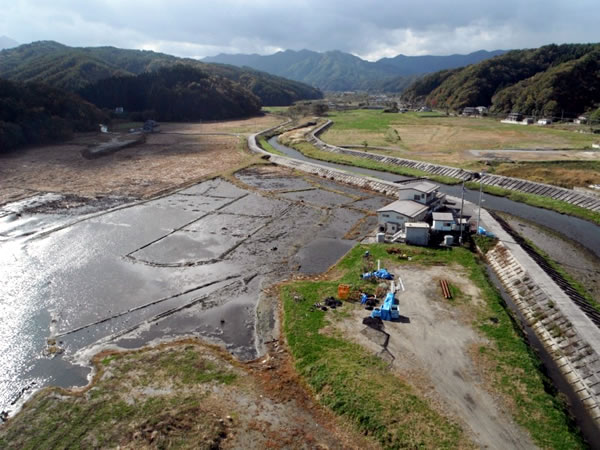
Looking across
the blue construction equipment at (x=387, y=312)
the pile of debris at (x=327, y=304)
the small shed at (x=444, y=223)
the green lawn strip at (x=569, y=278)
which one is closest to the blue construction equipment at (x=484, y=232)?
the small shed at (x=444, y=223)

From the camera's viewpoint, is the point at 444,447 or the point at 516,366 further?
the point at 516,366

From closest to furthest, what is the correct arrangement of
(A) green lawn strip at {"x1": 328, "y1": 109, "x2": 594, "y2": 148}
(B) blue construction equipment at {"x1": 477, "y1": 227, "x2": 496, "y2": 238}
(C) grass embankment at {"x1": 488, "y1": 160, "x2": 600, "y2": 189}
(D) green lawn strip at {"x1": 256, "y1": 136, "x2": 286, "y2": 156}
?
(B) blue construction equipment at {"x1": 477, "y1": 227, "x2": 496, "y2": 238}
(C) grass embankment at {"x1": 488, "y1": 160, "x2": 600, "y2": 189}
(A) green lawn strip at {"x1": 328, "y1": 109, "x2": 594, "y2": 148}
(D) green lawn strip at {"x1": 256, "y1": 136, "x2": 286, "y2": 156}

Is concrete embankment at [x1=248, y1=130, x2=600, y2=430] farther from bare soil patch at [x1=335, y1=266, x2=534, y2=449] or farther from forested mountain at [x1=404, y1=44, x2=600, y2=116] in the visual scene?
forested mountain at [x1=404, y1=44, x2=600, y2=116]

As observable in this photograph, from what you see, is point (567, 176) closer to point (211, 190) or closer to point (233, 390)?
point (211, 190)

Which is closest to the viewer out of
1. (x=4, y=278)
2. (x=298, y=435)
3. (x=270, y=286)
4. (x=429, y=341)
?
(x=298, y=435)

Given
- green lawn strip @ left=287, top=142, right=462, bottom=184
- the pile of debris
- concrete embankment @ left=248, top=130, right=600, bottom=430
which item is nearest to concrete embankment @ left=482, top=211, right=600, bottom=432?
concrete embankment @ left=248, top=130, right=600, bottom=430

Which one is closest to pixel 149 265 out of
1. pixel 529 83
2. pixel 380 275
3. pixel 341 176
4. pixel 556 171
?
pixel 380 275

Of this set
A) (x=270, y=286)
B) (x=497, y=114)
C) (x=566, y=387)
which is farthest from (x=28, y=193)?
(x=497, y=114)
